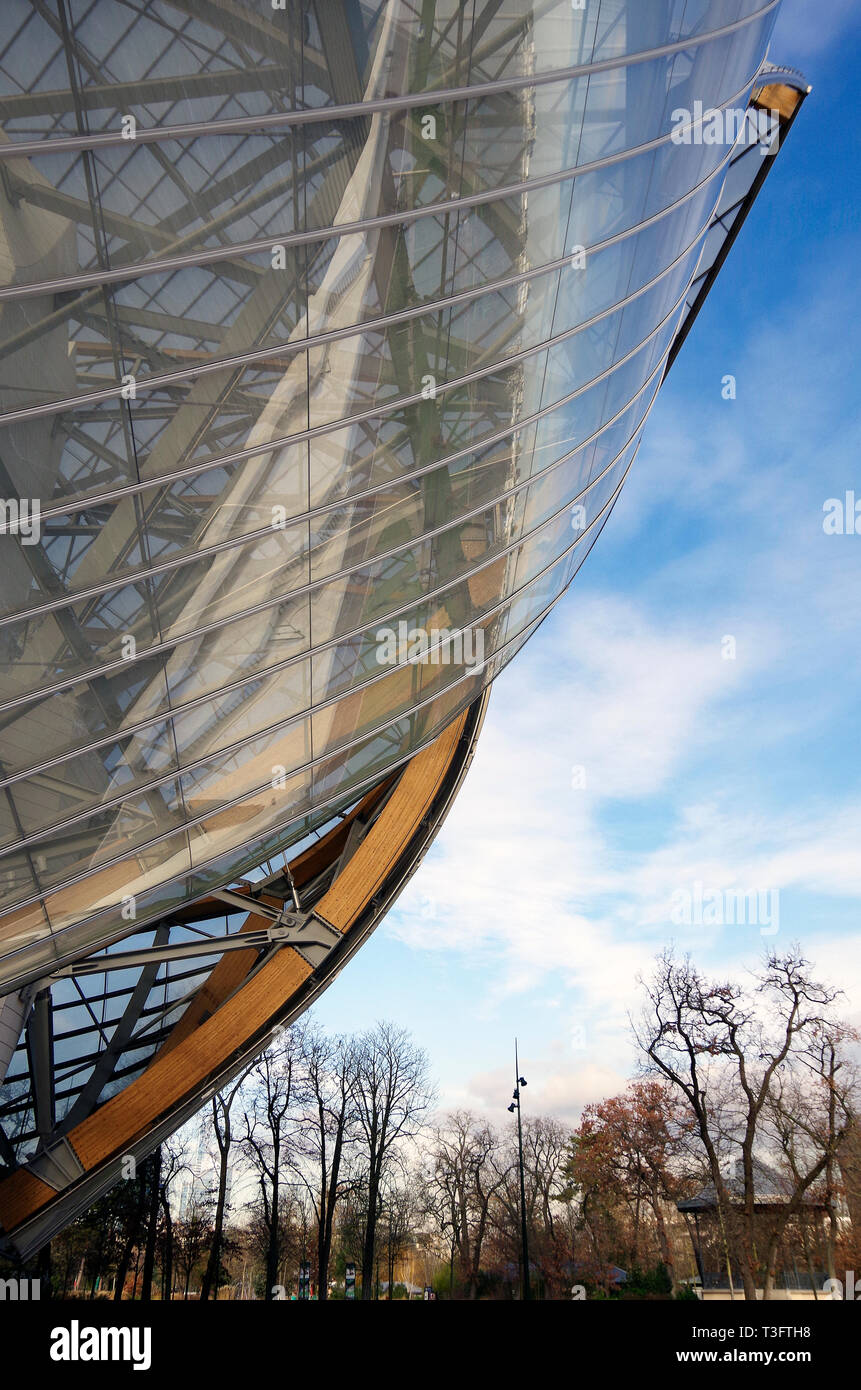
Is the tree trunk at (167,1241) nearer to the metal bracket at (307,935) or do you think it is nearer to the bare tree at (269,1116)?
the bare tree at (269,1116)

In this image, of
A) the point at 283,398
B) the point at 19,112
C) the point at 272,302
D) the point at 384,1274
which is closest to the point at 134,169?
the point at 19,112

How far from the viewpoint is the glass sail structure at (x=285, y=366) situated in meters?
5.97

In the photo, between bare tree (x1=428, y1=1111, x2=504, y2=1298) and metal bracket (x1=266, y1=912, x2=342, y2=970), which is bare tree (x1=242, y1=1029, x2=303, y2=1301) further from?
metal bracket (x1=266, y1=912, x2=342, y2=970)

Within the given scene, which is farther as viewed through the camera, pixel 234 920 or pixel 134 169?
pixel 234 920

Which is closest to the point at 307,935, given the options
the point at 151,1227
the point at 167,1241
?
the point at 151,1227

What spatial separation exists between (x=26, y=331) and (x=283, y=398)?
2131 millimetres

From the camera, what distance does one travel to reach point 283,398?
24.6 feet

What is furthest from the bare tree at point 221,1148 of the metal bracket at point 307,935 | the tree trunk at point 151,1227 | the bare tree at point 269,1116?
the metal bracket at point 307,935

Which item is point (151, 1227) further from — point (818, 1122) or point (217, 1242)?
point (818, 1122)

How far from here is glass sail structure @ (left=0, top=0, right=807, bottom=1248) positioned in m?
5.97

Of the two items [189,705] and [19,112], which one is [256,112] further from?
[189,705]

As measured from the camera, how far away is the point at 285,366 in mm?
7316

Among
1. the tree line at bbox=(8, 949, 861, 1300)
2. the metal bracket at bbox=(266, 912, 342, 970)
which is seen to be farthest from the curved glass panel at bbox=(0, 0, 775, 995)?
the tree line at bbox=(8, 949, 861, 1300)


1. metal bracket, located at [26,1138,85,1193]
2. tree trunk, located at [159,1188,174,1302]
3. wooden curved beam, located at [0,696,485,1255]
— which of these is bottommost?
tree trunk, located at [159,1188,174,1302]
